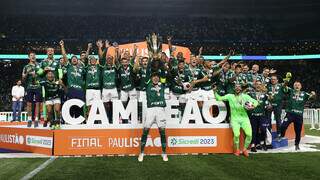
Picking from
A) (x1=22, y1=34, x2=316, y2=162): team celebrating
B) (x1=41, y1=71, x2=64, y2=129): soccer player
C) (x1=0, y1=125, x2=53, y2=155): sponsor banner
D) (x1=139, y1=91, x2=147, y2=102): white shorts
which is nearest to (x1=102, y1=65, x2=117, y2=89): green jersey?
(x1=22, y1=34, x2=316, y2=162): team celebrating

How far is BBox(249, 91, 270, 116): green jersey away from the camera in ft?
38.1

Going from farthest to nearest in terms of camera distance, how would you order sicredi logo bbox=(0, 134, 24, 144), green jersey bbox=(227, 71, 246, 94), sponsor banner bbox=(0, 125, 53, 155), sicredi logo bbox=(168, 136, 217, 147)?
green jersey bbox=(227, 71, 246, 94) < sicredi logo bbox=(0, 134, 24, 144) < sicredi logo bbox=(168, 136, 217, 147) < sponsor banner bbox=(0, 125, 53, 155)

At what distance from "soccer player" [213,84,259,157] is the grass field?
0.50 meters

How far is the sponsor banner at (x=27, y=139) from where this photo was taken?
11.1 metres

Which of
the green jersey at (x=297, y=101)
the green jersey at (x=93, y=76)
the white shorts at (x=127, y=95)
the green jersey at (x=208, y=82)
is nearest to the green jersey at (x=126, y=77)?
the white shorts at (x=127, y=95)

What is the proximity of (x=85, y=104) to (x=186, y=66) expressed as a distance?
3312 mm

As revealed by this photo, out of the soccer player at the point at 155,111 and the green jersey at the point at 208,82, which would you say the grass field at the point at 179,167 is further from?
the green jersey at the point at 208,82

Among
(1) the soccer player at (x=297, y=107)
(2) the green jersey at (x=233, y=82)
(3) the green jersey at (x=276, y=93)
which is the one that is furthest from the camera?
(3) the green jersey at (x=276, y=93)

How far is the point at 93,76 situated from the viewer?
458 inches

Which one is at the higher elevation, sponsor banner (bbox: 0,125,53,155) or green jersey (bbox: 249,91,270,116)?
green jersey (bbox: 249,91,270,116)

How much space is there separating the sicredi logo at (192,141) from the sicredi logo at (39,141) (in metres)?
3.30

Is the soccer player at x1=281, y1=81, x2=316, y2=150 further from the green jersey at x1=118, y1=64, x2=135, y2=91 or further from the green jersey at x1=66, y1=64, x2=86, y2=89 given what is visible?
the green jersey at x1=66, y1=64, x2=86, y2=89

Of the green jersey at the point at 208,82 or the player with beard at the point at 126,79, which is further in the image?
the green jersey at the point at 208,82

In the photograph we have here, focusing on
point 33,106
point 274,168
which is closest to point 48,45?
point 33,106
